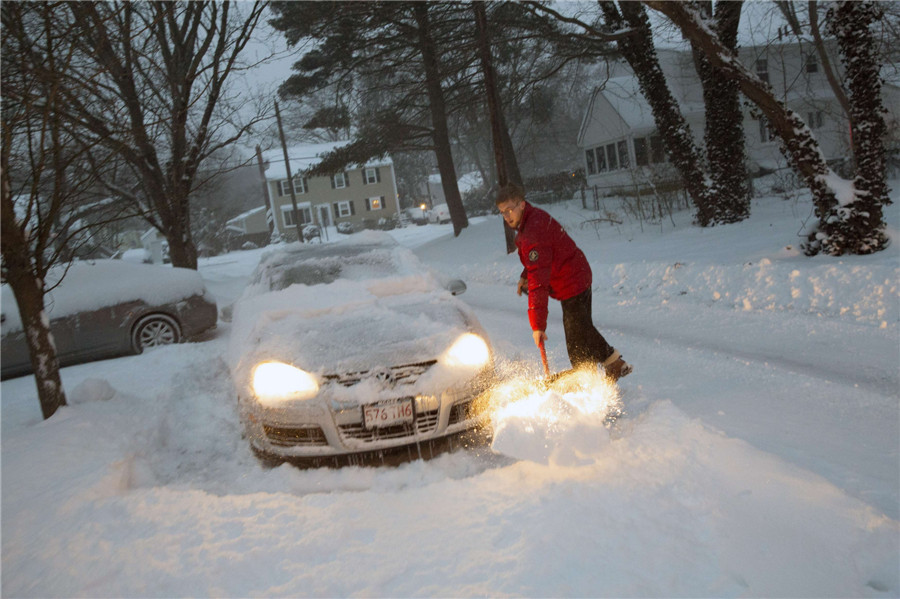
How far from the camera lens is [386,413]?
395 cm

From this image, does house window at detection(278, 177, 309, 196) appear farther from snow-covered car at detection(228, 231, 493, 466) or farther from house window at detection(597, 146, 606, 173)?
snow-covered car at detection(228, 231, 493, 466)

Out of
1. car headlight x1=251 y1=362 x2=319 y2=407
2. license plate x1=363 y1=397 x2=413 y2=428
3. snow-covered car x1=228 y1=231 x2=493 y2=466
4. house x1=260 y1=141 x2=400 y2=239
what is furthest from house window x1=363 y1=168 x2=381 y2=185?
license plate x1=363 y1=397 x2=413 y2=428

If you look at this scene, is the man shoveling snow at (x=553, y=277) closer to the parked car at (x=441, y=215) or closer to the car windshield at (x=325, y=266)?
the car windshield at (x=325, y=266)

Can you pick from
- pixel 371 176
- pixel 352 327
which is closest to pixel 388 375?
pixel 352 327

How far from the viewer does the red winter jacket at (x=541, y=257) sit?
173 inches

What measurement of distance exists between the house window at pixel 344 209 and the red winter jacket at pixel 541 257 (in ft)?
186

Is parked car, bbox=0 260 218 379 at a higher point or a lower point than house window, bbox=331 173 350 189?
lower

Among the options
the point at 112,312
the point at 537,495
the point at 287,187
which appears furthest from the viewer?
the point at 287,187

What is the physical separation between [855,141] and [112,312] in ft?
37.1

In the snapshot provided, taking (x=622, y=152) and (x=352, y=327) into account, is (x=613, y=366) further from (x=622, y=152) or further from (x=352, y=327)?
(x=622, y=152)

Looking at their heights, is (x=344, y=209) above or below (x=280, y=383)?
above

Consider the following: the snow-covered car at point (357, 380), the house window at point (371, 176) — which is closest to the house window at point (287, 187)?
the house window at point (371, 176)

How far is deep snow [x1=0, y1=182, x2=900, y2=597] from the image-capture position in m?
2.70

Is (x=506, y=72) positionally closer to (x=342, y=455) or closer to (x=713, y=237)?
(x=713, y=237)
